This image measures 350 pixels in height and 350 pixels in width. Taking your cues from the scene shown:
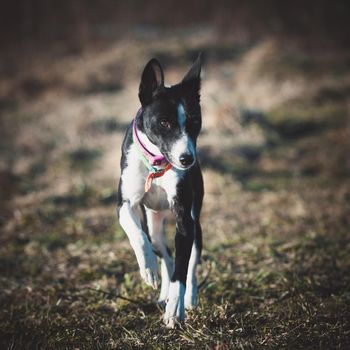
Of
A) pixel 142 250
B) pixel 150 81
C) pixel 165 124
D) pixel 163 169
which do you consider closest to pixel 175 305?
pixel 142 250

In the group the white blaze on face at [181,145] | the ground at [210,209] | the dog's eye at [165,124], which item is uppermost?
the dog's eye at [165,124]

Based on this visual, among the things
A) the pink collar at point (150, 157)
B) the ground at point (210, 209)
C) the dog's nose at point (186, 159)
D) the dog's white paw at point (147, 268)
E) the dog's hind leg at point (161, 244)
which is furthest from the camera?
the dog's hind leg at point (161, 244)

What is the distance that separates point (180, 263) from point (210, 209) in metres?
Answer: 4.23

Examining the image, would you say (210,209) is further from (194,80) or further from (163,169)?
(163,169)

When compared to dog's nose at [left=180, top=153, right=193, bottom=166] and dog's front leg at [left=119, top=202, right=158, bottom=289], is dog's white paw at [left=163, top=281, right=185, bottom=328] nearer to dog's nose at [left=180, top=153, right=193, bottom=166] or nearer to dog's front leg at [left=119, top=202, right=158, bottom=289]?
dog's front leg at [left=119, top=202, right=158, bottom=289]

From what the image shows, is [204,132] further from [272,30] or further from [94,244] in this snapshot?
[272,30]

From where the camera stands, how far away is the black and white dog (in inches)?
115

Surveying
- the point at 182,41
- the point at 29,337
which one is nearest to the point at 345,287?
the point at 29,337

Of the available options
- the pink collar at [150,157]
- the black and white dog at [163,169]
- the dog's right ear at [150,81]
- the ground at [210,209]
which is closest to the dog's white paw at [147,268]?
the black and white dog at [163,169]

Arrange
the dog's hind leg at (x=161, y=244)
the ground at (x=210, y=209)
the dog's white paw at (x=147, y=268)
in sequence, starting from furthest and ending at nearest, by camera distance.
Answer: the dog's hind leg at (x=161, y=244), the ground at (x=210, y=209), the dog's white paw at (x=147, y=268)

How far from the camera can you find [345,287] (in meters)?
3.82

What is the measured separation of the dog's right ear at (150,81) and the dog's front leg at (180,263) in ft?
2.40

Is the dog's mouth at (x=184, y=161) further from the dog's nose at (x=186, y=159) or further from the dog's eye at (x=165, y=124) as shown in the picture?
the dog's eye at (x=165, y=124)

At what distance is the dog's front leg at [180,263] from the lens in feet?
9.78
